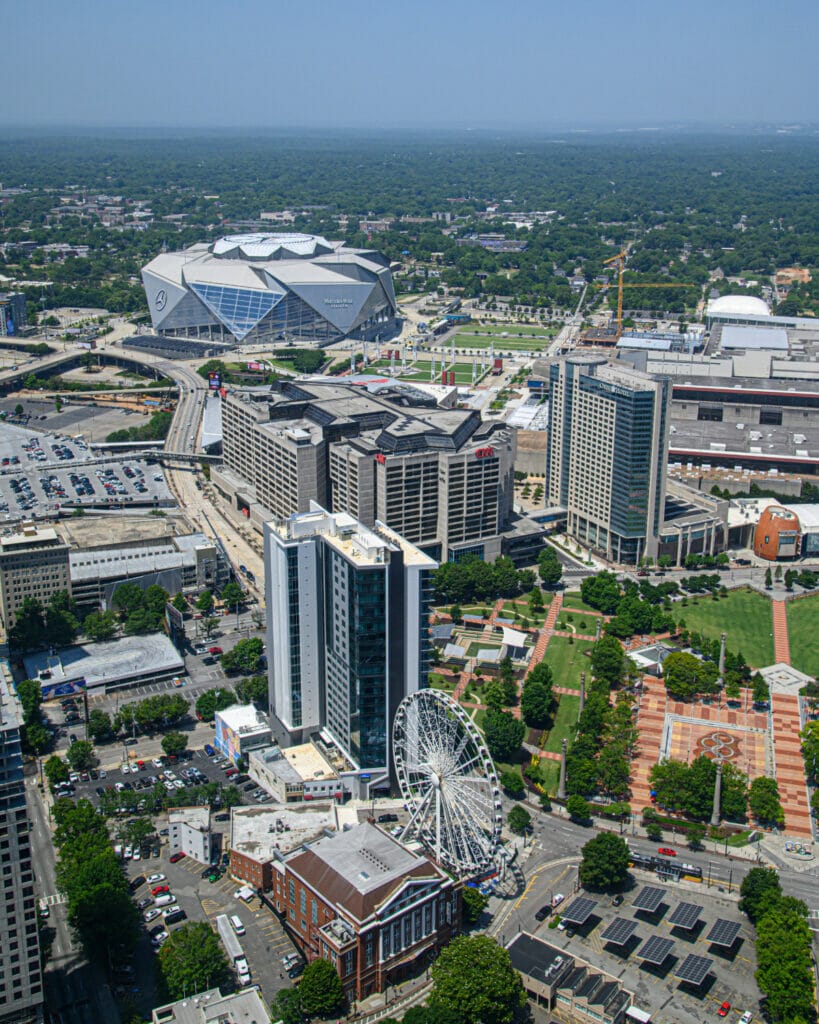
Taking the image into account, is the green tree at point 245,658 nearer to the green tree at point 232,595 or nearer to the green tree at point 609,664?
the green tree at point 232,595

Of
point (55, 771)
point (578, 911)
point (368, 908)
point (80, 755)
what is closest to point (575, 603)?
point (578, 911)

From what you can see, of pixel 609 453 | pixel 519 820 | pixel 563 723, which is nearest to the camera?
pixel 519 820

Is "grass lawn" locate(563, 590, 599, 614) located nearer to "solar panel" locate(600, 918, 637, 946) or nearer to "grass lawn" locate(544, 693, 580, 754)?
"grass lawn" locate(544, 693, 580, 754)

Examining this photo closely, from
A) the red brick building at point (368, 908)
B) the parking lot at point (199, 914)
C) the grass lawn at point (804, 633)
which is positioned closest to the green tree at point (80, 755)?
the parking lot at point (199, 914)

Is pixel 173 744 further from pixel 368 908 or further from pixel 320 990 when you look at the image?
pixel 320 990

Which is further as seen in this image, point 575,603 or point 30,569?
point 575,603
